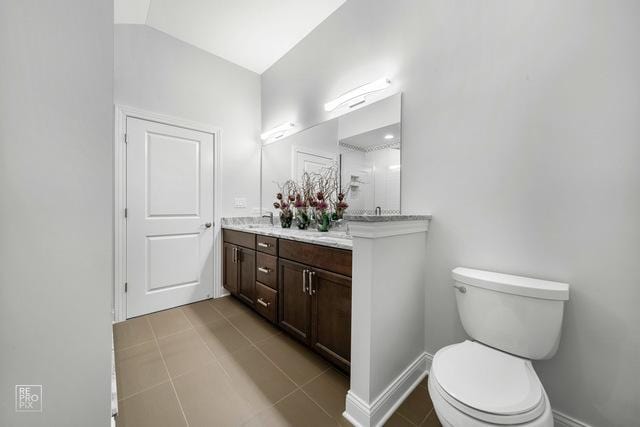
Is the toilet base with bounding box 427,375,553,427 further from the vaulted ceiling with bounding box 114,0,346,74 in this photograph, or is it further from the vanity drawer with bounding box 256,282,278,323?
the vaulted ceiling with bounding box 114,0,346,74

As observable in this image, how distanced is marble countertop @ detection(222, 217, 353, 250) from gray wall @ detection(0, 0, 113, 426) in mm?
1003

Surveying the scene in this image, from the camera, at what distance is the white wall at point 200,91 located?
2.21 meters

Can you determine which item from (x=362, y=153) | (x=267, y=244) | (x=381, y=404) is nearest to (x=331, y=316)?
(x=381, y=404)

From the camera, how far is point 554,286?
1.03m

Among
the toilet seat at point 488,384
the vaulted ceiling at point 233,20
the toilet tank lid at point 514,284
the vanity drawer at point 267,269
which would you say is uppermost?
the vaulted ceiling at point 233,20

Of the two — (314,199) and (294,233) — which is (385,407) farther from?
(314,199)

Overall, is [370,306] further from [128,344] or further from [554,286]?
[128,344]

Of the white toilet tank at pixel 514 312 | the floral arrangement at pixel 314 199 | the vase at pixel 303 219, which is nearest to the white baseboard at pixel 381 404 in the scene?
the white toilet tank at pixel 514 312

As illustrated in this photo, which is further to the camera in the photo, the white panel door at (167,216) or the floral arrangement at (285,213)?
the floral arrangement at (285,213)

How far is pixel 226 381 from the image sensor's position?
1.43m

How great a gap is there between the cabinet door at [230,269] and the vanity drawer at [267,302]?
0.48m

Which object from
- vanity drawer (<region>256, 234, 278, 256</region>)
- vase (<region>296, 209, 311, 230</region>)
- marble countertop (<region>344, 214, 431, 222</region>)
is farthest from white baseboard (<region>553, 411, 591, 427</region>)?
vase (<region>296, 209, 311, 230</region>)

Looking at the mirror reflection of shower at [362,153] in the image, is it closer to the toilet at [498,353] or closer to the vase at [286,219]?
the vase at [286,219]

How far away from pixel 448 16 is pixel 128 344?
3.10 metres
